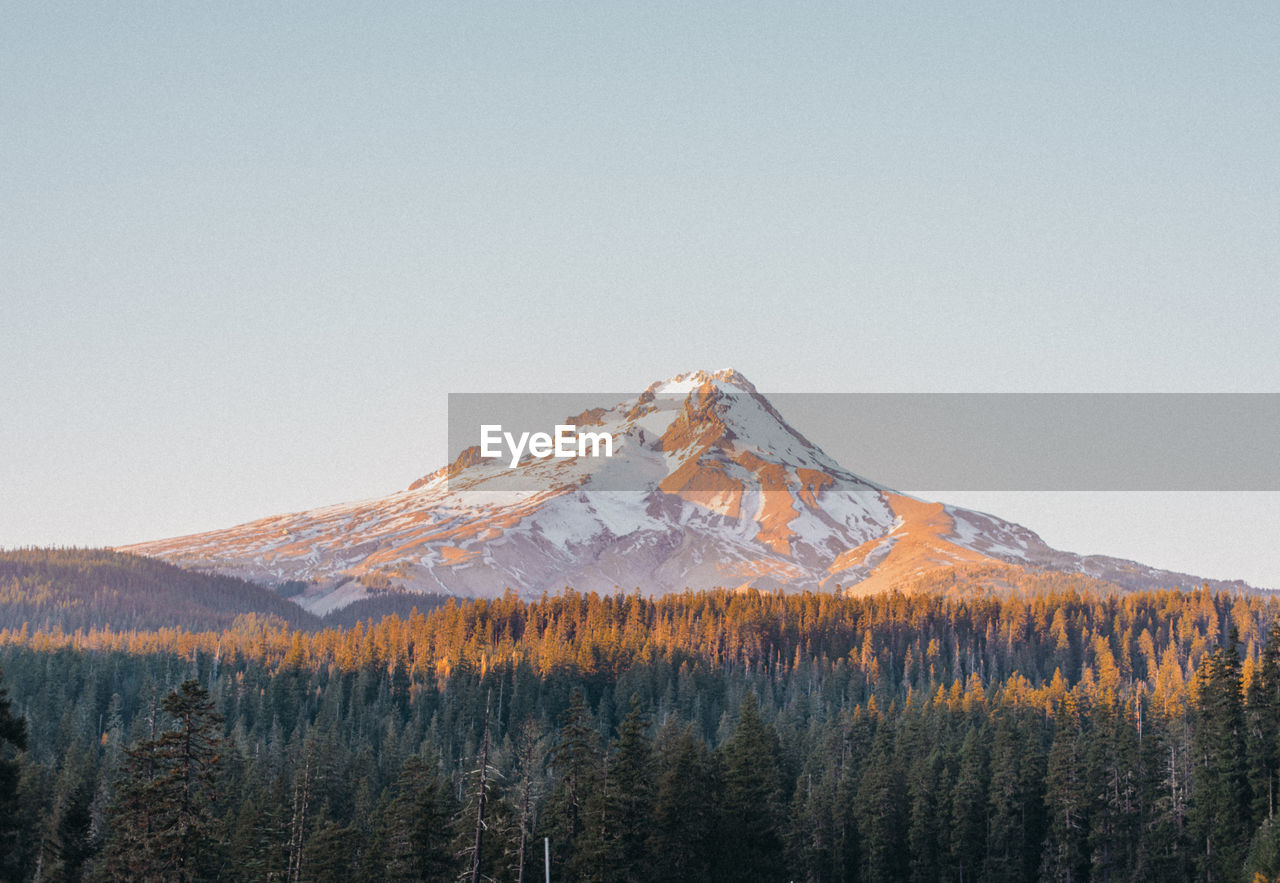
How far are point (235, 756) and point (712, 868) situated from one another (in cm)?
5203

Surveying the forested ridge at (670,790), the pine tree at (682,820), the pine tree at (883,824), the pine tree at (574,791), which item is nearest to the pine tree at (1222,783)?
the forested ridge at (670,790)

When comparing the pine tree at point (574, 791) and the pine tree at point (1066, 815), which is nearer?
the pine tree at point (574, 791)

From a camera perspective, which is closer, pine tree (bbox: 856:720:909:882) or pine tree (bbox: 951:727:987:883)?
pine tree (bbox: 951:727:987:883)

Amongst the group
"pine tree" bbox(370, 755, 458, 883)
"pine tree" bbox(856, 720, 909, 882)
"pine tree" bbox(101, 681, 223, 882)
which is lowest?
"pine tree" bbox(856, 720, 909, 882)

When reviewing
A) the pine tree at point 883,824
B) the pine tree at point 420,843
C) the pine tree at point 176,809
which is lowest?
the pine tree at point 883,824

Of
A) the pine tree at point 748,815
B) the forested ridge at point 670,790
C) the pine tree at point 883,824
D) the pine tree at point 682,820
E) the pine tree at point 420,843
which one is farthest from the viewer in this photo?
the pine tree at point 883,824

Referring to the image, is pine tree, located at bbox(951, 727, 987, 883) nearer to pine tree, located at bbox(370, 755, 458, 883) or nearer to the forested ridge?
the forested ridge

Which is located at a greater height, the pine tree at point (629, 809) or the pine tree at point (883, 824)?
the pine tree at point (629, 809)

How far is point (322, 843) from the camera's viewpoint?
79875mm

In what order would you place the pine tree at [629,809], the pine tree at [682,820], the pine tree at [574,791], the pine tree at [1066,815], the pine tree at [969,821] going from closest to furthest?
the pine tree at [629,809]
the pine tree at [574,791]
the pine tree at [682,820]
the pine tree at [1066,815]
the pine tree at [969,821]

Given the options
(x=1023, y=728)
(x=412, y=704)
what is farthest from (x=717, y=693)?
(x=1023, y=728)

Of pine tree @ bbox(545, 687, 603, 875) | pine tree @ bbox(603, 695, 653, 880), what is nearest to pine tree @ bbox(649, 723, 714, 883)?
pine tree @ bbox(603, 695, 653, 880)

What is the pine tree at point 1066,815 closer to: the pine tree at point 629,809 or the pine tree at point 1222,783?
the pine tree at point 1222,783

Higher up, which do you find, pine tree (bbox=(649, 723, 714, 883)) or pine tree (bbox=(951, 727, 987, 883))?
pine tree (bbox=(649, 723, 714, 883))
